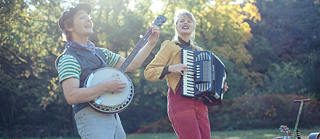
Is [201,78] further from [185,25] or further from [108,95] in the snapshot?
[108,95]

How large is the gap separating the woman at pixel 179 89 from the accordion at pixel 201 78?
0.33 ft

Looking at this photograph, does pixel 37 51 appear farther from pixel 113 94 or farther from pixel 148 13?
pixel 113 94

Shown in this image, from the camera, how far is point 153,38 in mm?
2891

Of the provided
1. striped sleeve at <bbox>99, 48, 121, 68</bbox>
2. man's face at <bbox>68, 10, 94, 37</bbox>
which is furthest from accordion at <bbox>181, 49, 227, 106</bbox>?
man's face at <bbox>68, 10, 94, 37</bbox>

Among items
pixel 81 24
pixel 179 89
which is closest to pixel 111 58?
pixel 81 24

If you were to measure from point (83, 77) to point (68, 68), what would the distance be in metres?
0.18

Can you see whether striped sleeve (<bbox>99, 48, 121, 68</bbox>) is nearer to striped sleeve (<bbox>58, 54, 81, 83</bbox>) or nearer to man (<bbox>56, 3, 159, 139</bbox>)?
man (<bbox>56, 3, 159, 139</bbox>)

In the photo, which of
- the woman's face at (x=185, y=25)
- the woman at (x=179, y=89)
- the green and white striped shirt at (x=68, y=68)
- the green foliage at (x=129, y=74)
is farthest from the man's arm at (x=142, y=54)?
the green foliage at (x=129, y=74)

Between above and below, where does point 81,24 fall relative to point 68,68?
above

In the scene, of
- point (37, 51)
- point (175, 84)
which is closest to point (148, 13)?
point (37, 51)

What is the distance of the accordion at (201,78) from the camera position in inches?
117

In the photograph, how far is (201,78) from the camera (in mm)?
3006

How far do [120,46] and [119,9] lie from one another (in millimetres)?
1843

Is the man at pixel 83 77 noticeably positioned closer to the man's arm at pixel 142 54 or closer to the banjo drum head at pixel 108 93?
the banjo drum head at pixel 108 93
